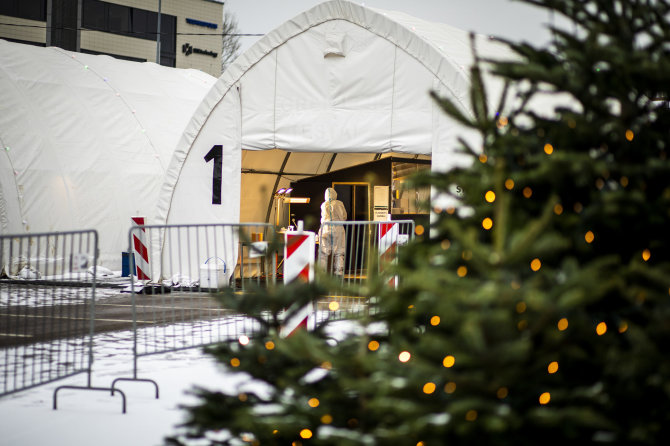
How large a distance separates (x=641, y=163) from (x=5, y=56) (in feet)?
65.0

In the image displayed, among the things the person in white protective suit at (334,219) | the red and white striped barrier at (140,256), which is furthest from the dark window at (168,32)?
the red and white striped barrier at (140,256)

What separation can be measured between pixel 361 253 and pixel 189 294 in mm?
4120

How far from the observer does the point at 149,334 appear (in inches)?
357

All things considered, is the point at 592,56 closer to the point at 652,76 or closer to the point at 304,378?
the point at 652,76

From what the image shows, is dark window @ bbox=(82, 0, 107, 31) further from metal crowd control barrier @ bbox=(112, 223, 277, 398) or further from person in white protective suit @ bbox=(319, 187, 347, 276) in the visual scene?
metal crowd control barrier @ bbox=(112, 223, 277, 398)

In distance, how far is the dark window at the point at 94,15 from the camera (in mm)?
43156

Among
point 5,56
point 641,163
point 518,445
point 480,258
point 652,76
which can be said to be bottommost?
point 518,445

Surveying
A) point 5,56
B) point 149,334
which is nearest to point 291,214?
point 5,56

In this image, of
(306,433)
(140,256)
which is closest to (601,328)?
(306,433)

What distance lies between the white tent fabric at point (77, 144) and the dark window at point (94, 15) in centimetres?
2319

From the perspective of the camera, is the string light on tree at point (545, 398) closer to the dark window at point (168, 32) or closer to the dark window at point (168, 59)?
the dark window at point (168, 32)

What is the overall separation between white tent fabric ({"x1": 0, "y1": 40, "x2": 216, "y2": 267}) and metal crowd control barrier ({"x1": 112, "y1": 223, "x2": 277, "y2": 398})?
411 centimetres

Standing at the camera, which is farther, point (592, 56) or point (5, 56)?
point (5, 56)

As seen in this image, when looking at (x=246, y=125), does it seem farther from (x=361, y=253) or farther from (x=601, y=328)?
(x=601, y=328)
